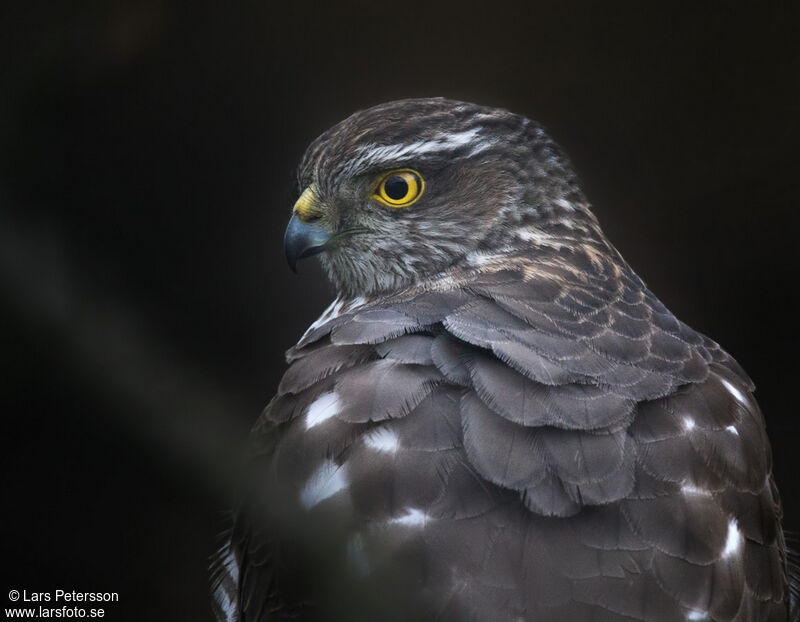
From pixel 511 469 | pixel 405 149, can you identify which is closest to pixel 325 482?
pixel 511 469

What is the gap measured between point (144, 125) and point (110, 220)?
0.99 metres

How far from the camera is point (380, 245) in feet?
8.13

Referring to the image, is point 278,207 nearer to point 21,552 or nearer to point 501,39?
point 501,39

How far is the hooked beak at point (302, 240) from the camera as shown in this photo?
2477 millimetres

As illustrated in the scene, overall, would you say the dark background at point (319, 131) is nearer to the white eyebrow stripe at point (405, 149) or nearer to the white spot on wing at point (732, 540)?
the white eyebrow stripe at point (405, 149)

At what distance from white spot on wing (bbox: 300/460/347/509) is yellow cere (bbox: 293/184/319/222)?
95 cm

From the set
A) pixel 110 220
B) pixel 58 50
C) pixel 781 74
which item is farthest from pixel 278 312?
pixel 58 50

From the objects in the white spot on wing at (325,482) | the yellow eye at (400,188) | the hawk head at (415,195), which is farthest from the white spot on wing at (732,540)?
the yellow eye at (400,188)

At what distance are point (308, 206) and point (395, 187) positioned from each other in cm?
25

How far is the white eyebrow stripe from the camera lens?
2.40 metres

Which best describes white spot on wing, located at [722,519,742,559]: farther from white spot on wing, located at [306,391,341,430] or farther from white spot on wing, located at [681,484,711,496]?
white spot on wing, located at [306,391,341,430]

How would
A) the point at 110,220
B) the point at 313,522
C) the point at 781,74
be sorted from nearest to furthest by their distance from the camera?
the point at 313,522 < the point at 110,220 < the point at 781,74

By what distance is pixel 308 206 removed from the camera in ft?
8.20

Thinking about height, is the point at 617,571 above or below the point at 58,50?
below
